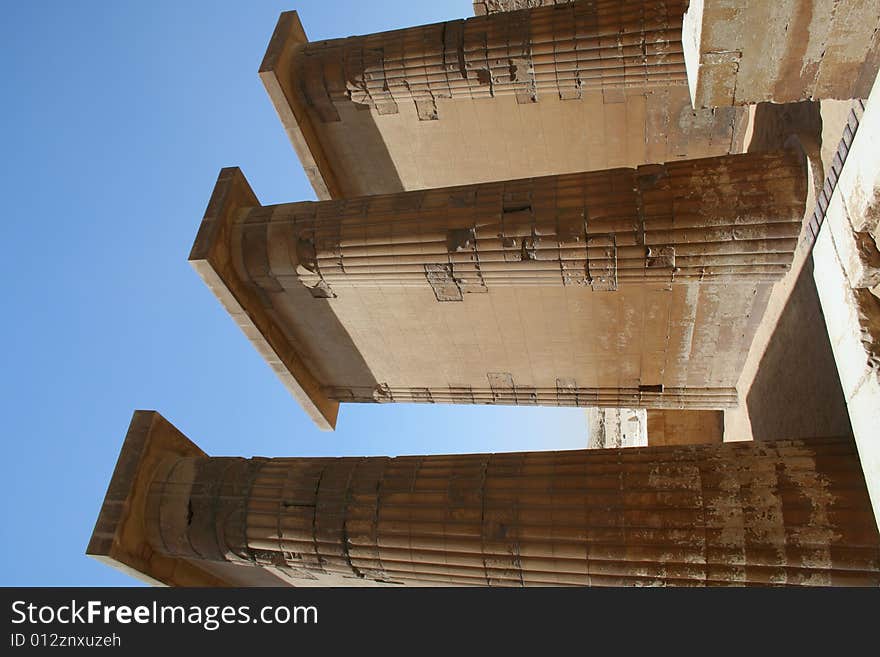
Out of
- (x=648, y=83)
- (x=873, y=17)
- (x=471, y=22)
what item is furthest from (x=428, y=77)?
(x=873, y=17)

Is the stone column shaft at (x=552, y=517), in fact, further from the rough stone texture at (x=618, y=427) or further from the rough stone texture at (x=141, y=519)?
the rough stone texture at (x=618, y=427)

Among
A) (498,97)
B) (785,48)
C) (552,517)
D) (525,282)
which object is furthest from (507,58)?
(552,517)

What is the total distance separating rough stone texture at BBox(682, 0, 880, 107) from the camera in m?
4.56

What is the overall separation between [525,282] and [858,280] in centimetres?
317

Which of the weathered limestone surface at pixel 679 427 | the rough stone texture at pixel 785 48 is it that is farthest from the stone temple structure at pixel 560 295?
the weathered limestone surface at pixel 679 427

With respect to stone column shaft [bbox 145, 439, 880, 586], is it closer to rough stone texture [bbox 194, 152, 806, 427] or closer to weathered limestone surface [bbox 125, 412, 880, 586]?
weathered limestone surface [bbox 125, 412, 880, 586]

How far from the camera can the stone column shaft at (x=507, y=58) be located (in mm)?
7816

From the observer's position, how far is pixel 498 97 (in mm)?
9016

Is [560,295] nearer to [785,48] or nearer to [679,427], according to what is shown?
[785,48]

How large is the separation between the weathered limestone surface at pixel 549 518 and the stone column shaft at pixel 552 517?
0.01 m

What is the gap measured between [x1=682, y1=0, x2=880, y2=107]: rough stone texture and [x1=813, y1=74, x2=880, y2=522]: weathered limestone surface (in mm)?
788

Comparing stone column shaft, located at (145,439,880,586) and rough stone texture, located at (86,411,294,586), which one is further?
rough stone texture, located at (86,411,294,586)

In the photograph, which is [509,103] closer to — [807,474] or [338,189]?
[338,189]

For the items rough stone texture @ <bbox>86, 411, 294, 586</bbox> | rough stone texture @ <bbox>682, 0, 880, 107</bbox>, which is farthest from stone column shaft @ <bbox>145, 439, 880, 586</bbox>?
rough stone texture @ <bbox>682, 0, 880, 107</bbox>
